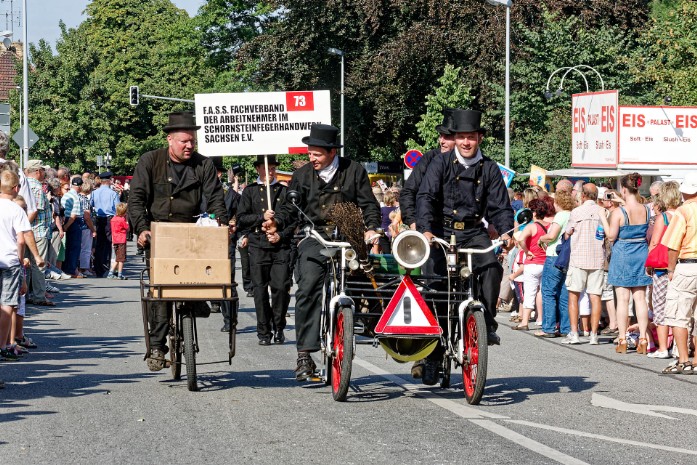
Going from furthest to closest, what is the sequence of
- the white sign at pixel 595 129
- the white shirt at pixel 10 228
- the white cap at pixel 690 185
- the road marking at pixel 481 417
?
the white sign at pixel 595 129 → the white cap at pixel 690 185 → the white shirt at pixel 10 228 → the road marking at pixel 481 417

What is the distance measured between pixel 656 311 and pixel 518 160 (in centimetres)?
3113

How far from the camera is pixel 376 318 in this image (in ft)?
32.7

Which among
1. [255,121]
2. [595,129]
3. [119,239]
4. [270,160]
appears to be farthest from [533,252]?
[595,129]

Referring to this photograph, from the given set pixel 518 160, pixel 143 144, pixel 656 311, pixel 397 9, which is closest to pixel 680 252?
pixel 656 311

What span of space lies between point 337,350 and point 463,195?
159 centimetres

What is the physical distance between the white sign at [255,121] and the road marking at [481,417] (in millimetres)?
4110

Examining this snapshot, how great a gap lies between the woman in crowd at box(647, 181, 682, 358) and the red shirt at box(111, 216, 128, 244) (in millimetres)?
15034

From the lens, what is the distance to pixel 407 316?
948 centimetres

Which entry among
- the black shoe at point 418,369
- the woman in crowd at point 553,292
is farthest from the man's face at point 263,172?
the black shoe at point 418,369

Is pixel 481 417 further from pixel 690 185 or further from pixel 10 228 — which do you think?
pixel 10 228

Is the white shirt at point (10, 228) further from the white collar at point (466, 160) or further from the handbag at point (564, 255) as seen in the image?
the handbag at point (564, 255)

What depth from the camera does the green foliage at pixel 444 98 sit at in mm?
44344

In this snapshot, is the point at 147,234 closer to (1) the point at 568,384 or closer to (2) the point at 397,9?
(1) the point at 568,384

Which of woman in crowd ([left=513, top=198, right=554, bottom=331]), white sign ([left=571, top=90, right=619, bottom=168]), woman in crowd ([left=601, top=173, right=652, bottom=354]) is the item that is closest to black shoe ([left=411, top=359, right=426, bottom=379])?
woman in crowd ([left=601, top=173, right=652, bottom=354])
